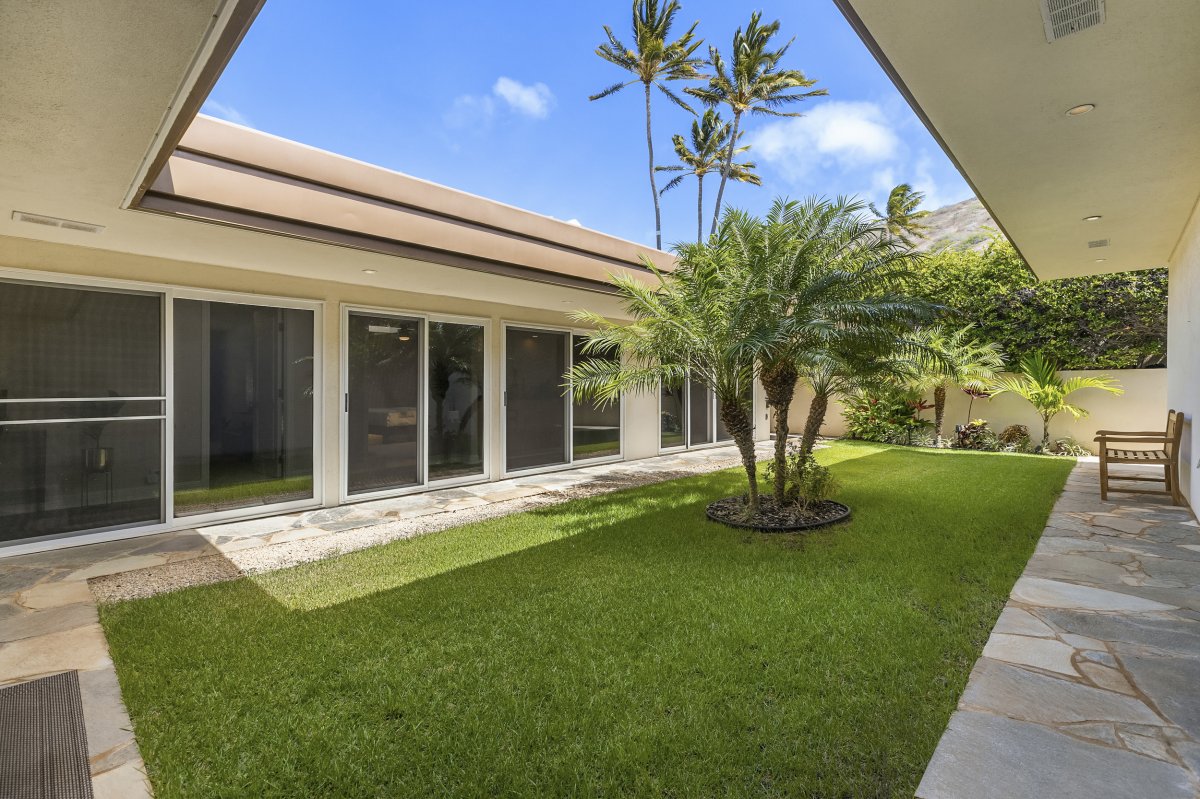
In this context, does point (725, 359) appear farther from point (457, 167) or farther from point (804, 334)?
point (457, 167)

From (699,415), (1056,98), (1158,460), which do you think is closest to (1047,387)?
(1158,460)

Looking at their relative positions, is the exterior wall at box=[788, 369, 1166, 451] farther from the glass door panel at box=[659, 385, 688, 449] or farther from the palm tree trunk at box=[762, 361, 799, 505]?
the palm tree trunk at box=[762, 361, 799, 505]

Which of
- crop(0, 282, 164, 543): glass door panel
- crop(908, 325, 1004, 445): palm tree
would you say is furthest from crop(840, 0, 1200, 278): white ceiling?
crop(0, 282, 164, 543): glass door panel

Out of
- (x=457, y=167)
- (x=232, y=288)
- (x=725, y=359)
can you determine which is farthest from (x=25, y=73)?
(x=457, y=167)

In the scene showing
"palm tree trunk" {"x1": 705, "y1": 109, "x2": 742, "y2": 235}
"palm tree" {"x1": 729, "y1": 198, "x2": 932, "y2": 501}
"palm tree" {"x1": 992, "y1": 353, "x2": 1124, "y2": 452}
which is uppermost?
"palm tree trunk" {"x1": 705, "y1": 109, "x2": 742, "y2": 235}

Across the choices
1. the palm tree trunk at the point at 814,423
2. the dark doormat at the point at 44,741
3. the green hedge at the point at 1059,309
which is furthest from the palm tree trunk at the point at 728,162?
the dark doormat at the point at 44,741

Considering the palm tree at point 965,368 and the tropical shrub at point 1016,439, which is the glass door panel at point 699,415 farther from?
the tropical shrub at point 1016,439

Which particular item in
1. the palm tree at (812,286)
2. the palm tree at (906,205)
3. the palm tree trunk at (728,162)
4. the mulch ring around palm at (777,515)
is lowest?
the mulch ring around palm at (777,515)

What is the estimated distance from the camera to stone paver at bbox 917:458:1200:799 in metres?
2.12

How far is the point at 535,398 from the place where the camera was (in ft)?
30.7

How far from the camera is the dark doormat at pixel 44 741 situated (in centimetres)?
220

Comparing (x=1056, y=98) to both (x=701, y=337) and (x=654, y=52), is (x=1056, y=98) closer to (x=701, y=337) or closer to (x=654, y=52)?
(x=701, y=337)

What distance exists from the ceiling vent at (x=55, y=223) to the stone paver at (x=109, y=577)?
2.76m

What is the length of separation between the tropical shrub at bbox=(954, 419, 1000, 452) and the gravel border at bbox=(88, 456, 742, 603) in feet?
30.5
